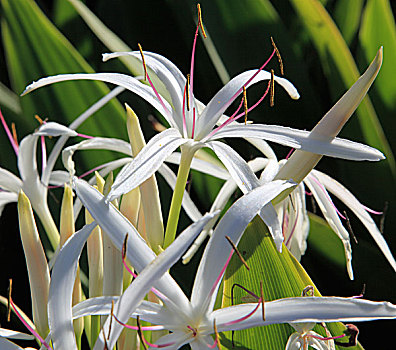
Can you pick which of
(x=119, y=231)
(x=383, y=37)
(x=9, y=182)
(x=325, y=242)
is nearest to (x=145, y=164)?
(x=119, y=231)

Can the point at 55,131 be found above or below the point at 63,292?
above

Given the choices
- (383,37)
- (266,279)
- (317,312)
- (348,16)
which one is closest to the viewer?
(317,312)

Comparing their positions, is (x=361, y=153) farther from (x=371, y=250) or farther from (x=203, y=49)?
(x=203, y=49)

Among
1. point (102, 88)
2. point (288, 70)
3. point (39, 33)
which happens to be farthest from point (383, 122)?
point (39, 33)

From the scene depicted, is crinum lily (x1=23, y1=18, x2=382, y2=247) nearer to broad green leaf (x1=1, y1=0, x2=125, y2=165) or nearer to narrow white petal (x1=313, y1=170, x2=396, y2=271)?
narrow white petal (x1=313, y1=170, x2=396, y2=271)

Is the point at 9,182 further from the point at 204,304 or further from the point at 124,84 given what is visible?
the point at 204,304

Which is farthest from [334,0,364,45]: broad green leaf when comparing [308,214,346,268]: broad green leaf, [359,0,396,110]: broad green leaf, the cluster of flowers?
the cluster of flowers

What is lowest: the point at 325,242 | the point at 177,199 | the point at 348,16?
the point at 325,242
